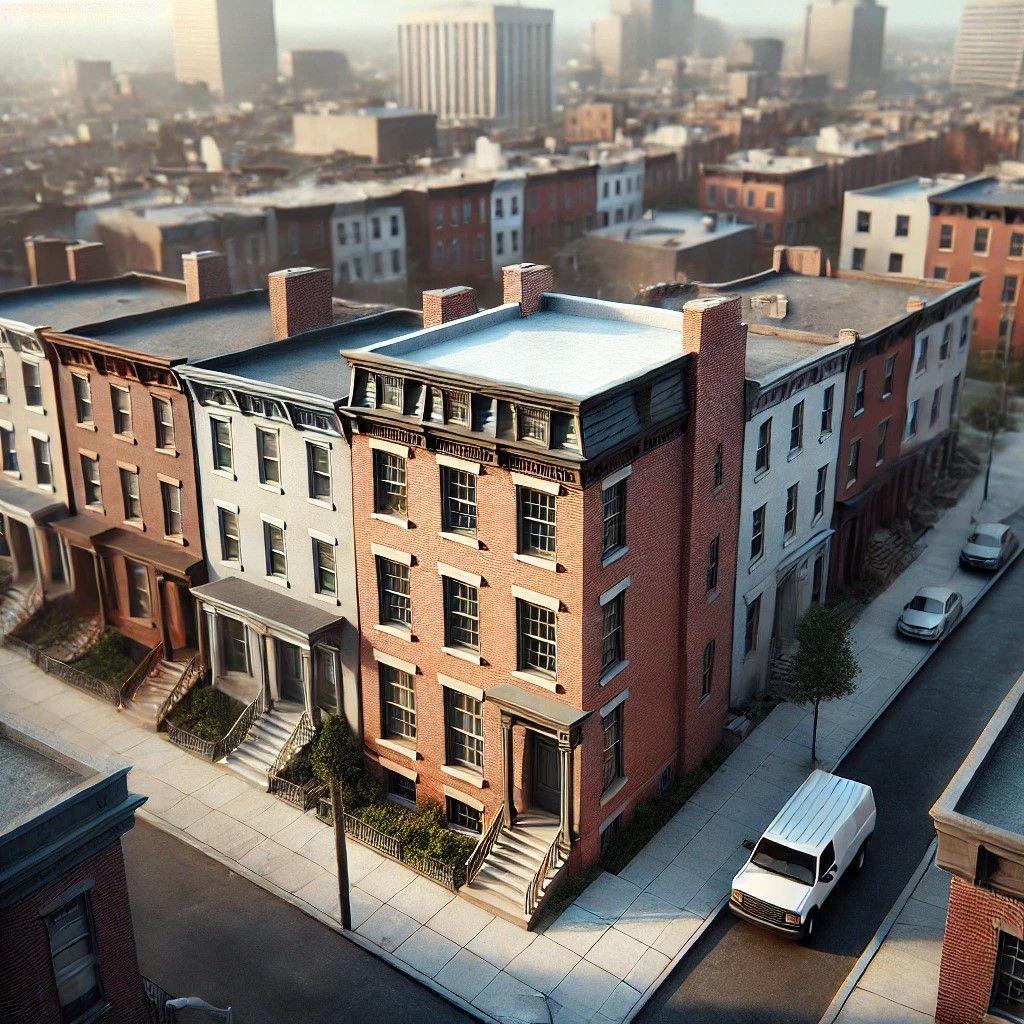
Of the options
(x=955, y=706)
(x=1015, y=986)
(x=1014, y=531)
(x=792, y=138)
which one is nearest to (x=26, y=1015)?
(x=1015, y=986)

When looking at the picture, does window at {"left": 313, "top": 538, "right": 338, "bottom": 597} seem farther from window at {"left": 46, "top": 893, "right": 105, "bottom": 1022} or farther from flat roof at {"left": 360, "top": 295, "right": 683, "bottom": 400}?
window at {"left": 46, "top": 893, "right": 105, "bottom": 1022}

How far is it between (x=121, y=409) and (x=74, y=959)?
843 inches

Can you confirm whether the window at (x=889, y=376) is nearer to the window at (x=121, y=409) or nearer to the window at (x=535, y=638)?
the window at (x=535, y=638)

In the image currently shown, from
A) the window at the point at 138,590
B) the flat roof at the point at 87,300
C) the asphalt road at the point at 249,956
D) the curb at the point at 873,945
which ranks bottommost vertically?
the asphalt road at the point at 249,956

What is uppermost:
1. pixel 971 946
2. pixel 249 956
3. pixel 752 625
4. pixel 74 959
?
pixel 971 946

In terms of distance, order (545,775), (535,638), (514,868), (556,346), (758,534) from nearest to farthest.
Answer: (535,638) → (514,868) → (545,775) → (556,346) → (758,534)

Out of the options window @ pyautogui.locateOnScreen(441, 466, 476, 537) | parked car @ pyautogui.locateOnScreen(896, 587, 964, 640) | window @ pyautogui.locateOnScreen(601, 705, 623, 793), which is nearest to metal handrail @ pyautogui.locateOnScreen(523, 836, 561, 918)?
window @ pyautogui.locateOnScreen(601, 705, 623, 793)

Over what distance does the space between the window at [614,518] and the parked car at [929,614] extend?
1807cm

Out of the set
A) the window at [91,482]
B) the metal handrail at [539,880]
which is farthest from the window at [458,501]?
the window at [91,482]

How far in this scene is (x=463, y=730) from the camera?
3028 centimetres

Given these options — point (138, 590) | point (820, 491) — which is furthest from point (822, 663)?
point (138, 590)

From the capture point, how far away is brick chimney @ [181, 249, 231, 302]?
1767 inches

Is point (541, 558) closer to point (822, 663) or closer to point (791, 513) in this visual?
point (822, 663)

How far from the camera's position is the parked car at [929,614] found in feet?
134
